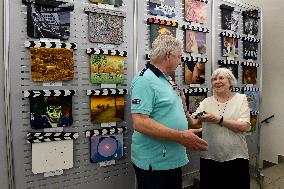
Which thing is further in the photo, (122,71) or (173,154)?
(122,71)

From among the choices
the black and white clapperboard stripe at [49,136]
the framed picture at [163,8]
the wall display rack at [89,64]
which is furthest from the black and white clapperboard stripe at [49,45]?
the framed picture at [163,8]

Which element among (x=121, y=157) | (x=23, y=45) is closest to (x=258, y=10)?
(x=121, y=157)

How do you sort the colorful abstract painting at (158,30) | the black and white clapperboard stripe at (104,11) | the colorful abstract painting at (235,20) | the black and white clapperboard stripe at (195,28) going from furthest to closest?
1. the colorful abstract painting at (235,20)
2. the black and white clapperboard stripe at (195,28)
3. the colorful abstract painting at (158,30)
4. the black and white clapperboard stripe at (104,11)

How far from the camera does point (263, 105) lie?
4.68 metres

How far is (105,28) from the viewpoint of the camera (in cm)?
253

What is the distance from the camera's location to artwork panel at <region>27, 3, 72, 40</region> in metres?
2.17

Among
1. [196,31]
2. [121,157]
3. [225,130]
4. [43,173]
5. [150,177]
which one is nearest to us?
[150,177]

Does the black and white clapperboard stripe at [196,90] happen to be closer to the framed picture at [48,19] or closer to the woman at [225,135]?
the woman at [225,135]

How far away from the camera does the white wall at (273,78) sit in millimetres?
4379

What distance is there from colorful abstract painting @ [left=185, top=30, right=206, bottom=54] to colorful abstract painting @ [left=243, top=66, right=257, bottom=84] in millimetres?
887

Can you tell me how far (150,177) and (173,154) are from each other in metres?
0.24

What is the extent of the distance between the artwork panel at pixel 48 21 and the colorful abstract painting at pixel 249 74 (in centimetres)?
258

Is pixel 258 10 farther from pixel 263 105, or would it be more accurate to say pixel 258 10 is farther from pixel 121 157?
pixel 121 157

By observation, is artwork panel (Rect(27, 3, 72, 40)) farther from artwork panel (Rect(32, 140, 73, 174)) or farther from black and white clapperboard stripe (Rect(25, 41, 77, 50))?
artwork panel (Rect(32, 140, 73, 174))
